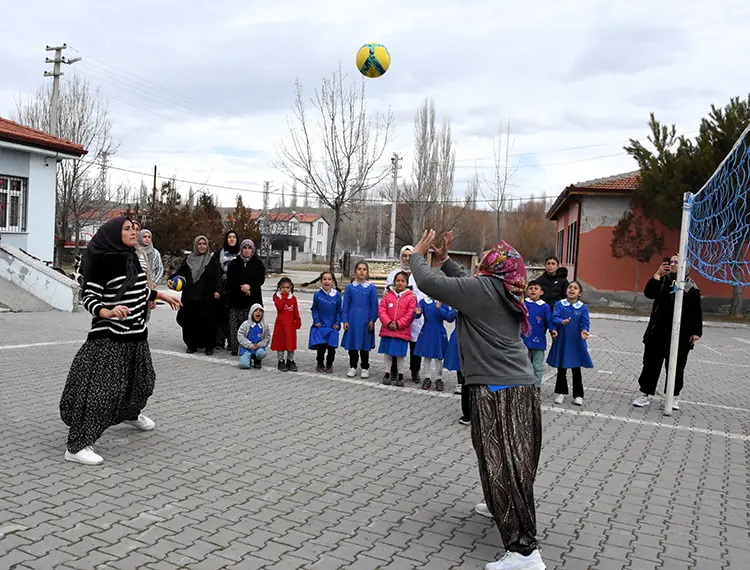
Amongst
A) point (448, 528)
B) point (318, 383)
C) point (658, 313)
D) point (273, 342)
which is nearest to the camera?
point (448, 528)

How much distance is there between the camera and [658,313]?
30.1 ft

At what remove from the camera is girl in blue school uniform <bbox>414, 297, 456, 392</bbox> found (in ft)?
30.9

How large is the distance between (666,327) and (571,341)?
125 centimetres

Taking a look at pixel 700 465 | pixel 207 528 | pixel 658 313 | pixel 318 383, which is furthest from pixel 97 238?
pixel 658 313

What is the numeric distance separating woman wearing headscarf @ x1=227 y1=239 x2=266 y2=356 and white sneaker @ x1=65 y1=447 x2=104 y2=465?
5.77 m

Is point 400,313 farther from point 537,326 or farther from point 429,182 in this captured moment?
point 429,182

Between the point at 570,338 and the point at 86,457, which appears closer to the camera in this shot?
the point at 86,457

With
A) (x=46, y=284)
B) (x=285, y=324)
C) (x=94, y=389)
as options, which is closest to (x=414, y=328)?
(x=285, y=324)

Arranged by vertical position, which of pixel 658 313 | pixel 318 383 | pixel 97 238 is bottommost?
pixel 318 383

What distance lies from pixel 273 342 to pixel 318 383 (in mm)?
1269

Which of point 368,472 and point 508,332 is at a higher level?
point 508,332

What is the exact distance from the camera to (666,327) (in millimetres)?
9078

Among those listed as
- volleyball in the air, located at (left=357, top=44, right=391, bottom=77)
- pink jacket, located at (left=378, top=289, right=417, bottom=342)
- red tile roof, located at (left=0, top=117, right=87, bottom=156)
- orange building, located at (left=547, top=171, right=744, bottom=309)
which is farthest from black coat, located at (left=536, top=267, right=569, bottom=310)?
orange building, located at (left=547, top=171, right=744, bottom=309)

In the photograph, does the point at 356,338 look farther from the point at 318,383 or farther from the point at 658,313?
the point at 658,313
